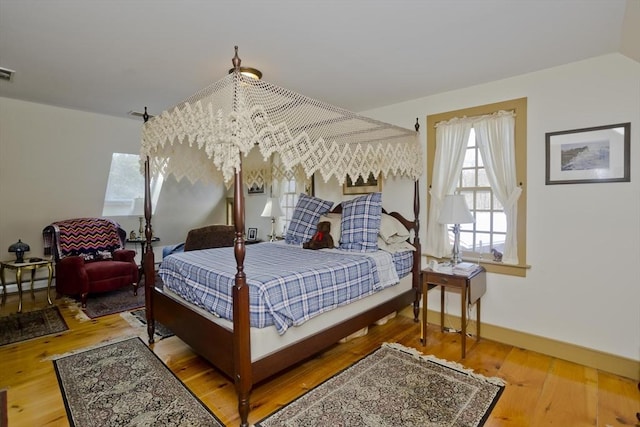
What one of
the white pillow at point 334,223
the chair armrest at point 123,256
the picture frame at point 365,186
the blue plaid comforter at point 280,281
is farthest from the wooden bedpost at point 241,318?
the chair armrest at point 123,256

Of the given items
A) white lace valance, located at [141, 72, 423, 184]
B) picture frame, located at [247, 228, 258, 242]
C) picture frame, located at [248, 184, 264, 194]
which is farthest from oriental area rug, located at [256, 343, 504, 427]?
picture frame, located at [248, 184, 264, 194]

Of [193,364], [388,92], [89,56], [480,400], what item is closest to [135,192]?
[89,56]

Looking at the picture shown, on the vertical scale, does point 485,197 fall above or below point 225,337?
above

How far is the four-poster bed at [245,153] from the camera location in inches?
68.6

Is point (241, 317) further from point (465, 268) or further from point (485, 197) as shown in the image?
point (485, 197)

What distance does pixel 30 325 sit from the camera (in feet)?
10.4

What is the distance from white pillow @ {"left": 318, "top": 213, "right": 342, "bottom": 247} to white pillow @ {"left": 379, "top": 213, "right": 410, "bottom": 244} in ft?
1.48

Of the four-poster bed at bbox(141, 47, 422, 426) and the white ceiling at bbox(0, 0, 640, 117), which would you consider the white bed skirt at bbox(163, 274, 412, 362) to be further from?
the white ceiling at bbox(0, 0, 640, 117)

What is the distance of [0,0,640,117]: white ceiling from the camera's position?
1848 mm

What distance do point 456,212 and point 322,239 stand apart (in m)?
1.30

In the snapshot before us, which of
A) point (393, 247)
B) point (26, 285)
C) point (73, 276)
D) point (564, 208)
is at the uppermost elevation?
point (564, 208)

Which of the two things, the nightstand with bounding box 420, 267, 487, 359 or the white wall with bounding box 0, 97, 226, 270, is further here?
the white wall with bounding box 0, 97, 226, 270

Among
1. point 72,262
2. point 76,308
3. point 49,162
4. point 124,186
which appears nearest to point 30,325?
point 76,308

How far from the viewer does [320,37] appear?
217cm
